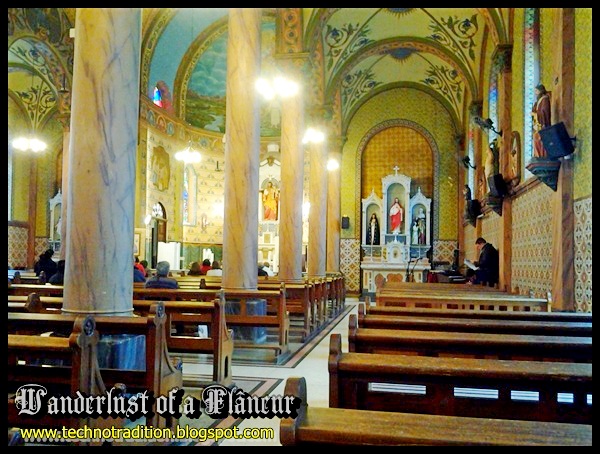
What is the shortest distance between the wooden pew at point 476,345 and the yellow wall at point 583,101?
13.3 ft

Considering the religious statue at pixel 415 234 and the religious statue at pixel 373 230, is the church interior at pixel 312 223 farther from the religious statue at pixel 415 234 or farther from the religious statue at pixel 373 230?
the religious statue at pixel 415 234

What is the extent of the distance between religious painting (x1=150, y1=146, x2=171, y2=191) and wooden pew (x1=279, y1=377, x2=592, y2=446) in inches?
683

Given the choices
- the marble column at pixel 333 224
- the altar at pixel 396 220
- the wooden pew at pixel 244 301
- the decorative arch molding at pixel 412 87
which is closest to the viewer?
the wooden pew at pixel 244 301

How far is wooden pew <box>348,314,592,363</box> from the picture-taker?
3.21 metres

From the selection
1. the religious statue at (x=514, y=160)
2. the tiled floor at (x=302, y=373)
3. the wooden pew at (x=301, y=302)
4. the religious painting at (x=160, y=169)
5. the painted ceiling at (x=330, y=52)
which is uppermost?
the painted ceiling at (x=330, y=52)

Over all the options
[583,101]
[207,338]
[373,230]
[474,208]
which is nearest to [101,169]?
[207,338]

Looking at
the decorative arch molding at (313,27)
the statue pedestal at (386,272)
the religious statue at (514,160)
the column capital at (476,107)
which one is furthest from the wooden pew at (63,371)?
the statue pedestal at (386,272)

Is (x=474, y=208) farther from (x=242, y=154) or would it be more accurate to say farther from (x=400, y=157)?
(x=242, y=154)

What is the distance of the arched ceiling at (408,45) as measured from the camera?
638 inches

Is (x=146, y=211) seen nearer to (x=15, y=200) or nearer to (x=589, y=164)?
(x=15, y=200)

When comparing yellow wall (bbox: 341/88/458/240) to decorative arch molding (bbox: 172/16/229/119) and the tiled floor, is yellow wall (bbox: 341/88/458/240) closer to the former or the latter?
decorative arch molding (bbox: 172/16/229/119)

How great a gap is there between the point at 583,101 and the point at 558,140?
0.55 meters

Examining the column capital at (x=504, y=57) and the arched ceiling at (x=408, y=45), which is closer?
the column capital at (x=504, y=57)
